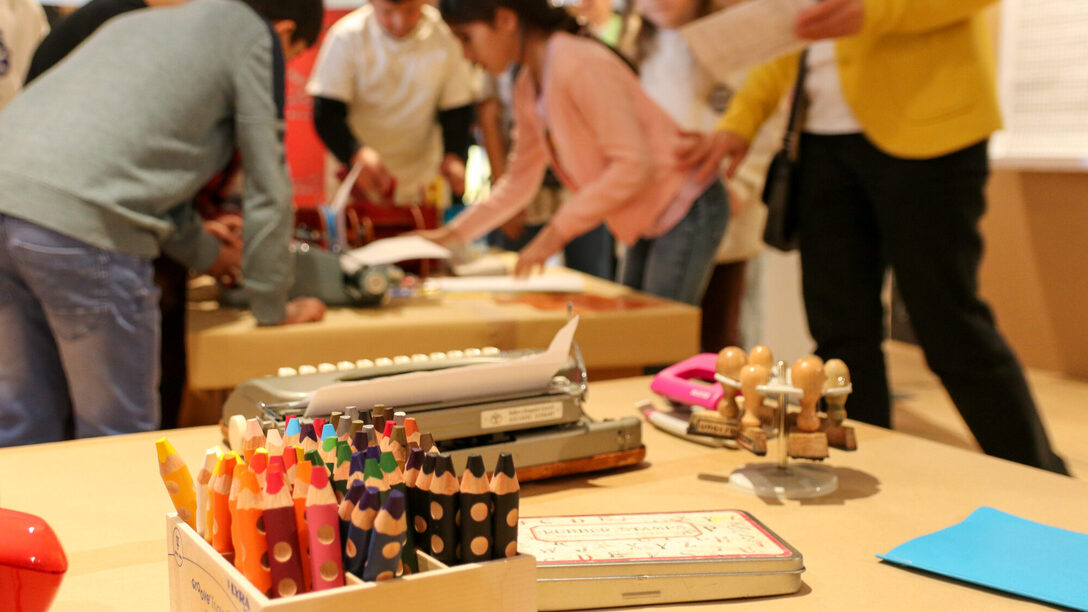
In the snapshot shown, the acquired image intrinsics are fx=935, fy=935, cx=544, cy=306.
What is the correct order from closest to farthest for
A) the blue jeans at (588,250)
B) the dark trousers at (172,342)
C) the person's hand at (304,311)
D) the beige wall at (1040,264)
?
the person's hand at (304,311), the dark trousers at (172,342), the blue jeans at (588,250), the beige wall at (1040,264)

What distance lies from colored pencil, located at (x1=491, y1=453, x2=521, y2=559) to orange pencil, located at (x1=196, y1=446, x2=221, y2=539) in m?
0.15

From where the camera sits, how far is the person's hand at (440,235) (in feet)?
7.37

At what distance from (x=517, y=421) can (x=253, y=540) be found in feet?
1.38

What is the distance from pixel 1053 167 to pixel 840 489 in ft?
8.56

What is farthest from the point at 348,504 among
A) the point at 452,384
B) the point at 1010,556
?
the point at 1010,556

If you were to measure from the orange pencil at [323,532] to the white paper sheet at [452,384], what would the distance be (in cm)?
28

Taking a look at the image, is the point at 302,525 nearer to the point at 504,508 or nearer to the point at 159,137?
the point at 504,508

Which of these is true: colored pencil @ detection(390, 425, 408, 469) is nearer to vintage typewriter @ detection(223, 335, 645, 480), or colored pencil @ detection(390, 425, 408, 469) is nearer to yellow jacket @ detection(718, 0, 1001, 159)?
vintage typewriter @ detection(223, 335, 645, 480)

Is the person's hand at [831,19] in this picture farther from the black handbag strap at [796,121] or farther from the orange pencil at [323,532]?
the orange pencil at [323,532]

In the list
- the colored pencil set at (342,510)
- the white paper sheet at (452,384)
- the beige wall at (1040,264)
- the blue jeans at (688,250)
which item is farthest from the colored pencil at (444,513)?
the beige wall at (1040,264)

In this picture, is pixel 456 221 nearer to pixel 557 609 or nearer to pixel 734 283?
pixel 734 283

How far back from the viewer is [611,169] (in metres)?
2.13

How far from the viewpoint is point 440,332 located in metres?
1.66

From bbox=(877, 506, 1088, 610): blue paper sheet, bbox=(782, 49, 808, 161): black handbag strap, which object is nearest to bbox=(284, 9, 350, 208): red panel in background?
bbox=(782, 49, 808, 161): black handbag strap
